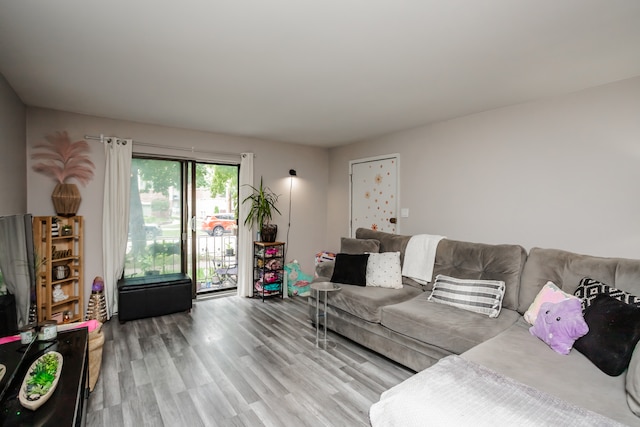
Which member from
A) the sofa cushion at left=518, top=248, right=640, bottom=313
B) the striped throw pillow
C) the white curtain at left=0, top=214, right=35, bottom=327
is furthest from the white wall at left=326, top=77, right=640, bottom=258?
the white curtain at left=0, top=214, right=35, bottom=327

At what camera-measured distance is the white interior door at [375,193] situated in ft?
14.3

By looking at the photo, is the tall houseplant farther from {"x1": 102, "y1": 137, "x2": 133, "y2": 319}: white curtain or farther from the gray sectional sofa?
the gray sectional sofa

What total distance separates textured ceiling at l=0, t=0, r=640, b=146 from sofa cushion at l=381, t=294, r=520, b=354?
1.99 metres

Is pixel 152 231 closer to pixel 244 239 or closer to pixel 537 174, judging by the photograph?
pixel 244 239

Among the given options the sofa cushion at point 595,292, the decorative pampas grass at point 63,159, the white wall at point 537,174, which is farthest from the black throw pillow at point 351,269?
the decorative pampas grass at point 63,159

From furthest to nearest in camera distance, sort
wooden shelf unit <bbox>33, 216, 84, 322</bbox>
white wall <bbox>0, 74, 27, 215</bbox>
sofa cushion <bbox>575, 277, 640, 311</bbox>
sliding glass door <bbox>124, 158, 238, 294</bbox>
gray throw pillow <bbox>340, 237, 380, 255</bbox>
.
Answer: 1. sliding glass door <bbox>124, 158, 238, 294</bbox>
2. gray throw pillow <bbox>340, 237, 380, 255</bbox>
3. wooden shelf unit <bbox>33, 216, 84, 322</bbox>
4. white wall <bbox>0, 74, 27, 215</bbox>
5. sofa cushion <bbox>575, 277, 640, 311</bbox>

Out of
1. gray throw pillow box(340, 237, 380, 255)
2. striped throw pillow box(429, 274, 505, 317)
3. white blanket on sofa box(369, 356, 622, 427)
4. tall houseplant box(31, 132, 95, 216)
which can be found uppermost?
tall houseplant box(31, 132, 95, 216)

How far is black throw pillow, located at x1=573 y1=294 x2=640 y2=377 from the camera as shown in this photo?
1.62 metres

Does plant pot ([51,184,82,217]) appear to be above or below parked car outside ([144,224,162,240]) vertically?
above

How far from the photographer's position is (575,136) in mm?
2721

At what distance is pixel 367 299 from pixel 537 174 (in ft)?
6.90

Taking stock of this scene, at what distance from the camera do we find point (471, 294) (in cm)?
266

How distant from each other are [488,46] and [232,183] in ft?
12.5

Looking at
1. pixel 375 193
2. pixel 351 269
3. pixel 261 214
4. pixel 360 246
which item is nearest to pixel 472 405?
pixel 351 269
